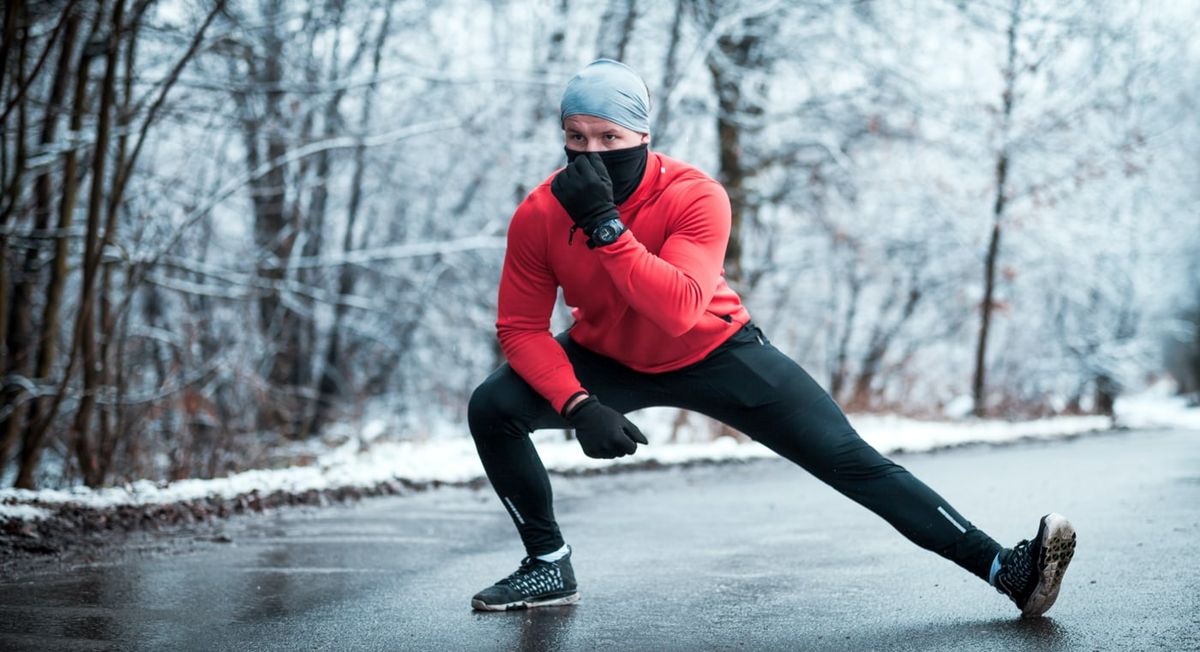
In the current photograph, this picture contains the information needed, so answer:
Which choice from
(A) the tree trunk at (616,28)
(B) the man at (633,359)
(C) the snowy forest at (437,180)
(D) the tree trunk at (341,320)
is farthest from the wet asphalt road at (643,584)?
(D) the tree trunk at (341,320)

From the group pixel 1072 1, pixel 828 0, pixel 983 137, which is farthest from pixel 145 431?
pixel 1072 1

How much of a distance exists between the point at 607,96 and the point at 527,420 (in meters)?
1.08

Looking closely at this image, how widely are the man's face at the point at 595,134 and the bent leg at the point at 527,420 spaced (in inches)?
29.2

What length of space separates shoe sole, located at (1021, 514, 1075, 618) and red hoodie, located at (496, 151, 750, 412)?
116 centimetres

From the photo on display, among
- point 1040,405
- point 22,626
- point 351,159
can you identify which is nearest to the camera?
point 22,626

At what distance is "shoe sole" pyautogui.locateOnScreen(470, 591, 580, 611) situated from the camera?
408 cm

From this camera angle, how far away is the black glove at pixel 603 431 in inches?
147

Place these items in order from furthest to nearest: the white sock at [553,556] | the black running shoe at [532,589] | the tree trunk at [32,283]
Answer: the tree trunk at [32,283] < the white sock at [553,556] < the black running shoe at [532,589]

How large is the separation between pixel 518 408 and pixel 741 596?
1049 millimetres

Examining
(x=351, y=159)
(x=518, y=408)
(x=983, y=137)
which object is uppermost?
(x=983, y=137)

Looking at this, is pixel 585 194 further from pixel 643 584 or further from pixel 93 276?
pixel 93 276

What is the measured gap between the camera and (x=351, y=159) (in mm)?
15945

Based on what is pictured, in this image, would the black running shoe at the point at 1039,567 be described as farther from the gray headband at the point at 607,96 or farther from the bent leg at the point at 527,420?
the gray headband at the point at 607,96

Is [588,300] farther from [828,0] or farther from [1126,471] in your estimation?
[828,0]
